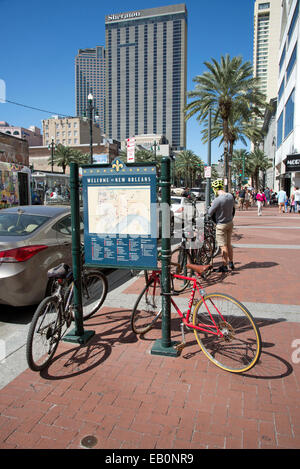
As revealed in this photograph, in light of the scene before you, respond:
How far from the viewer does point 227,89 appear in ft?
84.5

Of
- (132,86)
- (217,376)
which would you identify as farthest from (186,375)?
(132,86)

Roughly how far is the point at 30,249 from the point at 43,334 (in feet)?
5.26

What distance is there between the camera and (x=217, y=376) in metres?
3.48

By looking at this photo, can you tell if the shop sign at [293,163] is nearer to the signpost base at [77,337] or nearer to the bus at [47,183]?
the bus at [47,183]

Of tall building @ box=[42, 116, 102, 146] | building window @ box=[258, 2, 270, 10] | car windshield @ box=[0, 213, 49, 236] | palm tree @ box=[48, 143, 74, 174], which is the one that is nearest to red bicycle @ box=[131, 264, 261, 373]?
car windshield @ box=[0, 213, 49, 236]

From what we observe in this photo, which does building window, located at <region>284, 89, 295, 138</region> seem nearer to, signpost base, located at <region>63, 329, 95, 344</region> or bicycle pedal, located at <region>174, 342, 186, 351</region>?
bicycle pedal, located at <region>174, 342, 186, 351</region>

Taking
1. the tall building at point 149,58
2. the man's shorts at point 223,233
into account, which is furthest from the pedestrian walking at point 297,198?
the tall building at point 149,58

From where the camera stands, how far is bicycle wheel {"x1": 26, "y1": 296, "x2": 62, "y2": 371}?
347cm

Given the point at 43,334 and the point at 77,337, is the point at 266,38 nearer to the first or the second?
the point at 77,337

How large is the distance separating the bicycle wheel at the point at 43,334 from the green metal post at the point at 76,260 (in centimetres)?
33

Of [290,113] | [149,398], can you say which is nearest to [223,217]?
[149,398]

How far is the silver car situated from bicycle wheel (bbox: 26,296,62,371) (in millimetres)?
1144
